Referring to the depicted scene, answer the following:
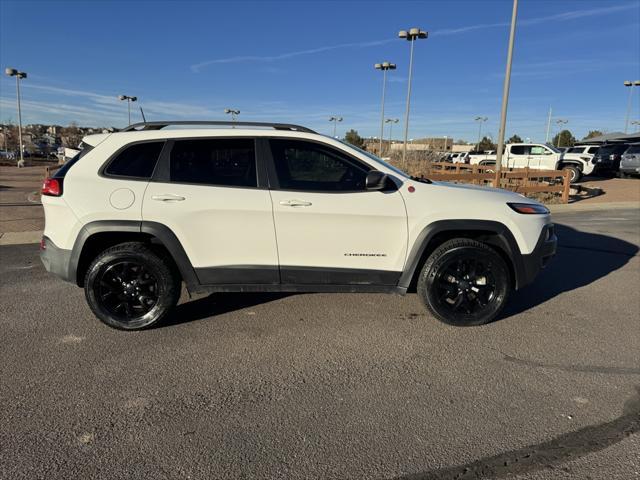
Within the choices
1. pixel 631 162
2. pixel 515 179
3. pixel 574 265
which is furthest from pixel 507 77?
pixel 631 162

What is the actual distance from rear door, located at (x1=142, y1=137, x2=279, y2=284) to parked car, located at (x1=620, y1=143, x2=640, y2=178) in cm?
2613

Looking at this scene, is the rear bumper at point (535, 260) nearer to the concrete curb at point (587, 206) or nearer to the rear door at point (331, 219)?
the rear door at point (331, 219)

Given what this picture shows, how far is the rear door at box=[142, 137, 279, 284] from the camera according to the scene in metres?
3.90

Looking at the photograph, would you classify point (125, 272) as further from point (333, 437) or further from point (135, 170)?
point (333, 437)

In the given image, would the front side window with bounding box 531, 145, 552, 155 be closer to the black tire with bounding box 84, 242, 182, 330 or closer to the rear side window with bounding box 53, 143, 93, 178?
the black tire with bounding box 84, 242, 182, 330

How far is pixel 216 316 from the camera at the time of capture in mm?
4430

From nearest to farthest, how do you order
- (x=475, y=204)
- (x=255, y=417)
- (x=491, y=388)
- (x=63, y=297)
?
(x=255, y=417), (x=491, y=388), (x=475, y=204), (x=63, y=297)

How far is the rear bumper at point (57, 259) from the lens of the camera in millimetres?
3924

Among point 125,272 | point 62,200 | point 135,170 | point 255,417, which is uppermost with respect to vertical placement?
point 135,170

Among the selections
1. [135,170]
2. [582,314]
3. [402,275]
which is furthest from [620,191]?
[135,170]

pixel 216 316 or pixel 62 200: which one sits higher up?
pixel 62 200

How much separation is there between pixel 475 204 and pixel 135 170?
9.93ft

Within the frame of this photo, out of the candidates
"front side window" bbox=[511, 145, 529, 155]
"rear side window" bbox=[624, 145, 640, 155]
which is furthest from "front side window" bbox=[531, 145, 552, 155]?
"rear side window" bbox=[624, 145, 640, 155]

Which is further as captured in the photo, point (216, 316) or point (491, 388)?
point (216, 316)
